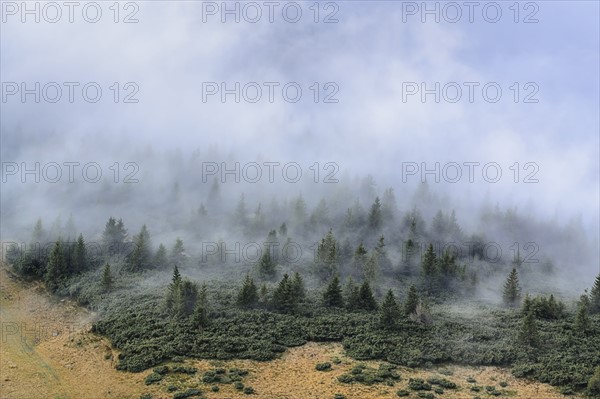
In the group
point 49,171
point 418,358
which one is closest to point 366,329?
point 418,358

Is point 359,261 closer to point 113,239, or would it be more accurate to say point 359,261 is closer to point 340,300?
point 340,300

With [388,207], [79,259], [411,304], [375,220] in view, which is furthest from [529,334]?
[388,207]

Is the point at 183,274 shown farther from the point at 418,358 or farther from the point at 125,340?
the point at 418,358

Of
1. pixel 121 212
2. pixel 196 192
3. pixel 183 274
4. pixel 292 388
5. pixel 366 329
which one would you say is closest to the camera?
pixel 292 388

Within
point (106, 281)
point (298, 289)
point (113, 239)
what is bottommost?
point (298, 289)

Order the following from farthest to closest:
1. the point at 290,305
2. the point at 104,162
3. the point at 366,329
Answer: the point at 104,162 < the point at 290,305 < the point at 366,329
